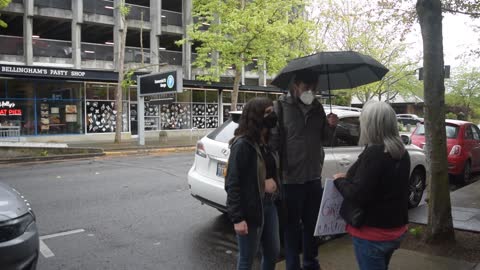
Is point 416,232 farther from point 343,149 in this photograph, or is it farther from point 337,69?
point 337,69

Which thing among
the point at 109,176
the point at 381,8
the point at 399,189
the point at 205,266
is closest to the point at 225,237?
the point at 205,266

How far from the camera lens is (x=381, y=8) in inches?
435

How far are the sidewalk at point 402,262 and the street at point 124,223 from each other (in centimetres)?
107

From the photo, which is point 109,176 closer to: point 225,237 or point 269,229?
point 225,237

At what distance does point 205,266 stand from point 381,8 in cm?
894

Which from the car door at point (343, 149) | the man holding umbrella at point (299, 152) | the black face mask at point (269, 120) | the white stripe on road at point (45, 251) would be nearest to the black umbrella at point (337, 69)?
the man holding umbrella at point (299, 152)

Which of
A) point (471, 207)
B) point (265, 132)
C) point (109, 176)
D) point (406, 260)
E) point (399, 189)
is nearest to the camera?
point (399, 189)

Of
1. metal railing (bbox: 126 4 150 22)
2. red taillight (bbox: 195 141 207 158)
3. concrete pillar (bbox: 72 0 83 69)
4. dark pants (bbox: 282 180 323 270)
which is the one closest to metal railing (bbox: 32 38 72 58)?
concrete pillar (bbox: 72 0 83 69)

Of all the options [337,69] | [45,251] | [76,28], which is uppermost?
[76,28]

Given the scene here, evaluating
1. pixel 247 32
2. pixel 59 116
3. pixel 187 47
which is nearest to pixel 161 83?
pixel 247 32

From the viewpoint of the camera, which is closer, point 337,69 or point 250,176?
point 250,176

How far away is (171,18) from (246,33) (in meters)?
8.51

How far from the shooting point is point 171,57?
29625mm

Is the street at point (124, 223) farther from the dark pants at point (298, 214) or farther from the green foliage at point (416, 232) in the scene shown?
the green foliage at point (416, 232)
